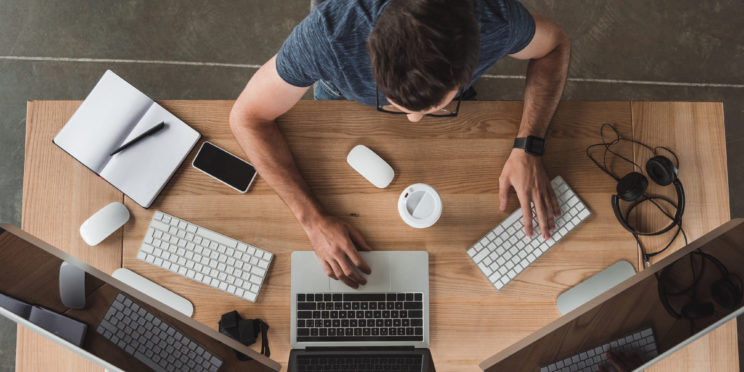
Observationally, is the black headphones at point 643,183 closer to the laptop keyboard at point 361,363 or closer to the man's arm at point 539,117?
the man's arm at point 539,117

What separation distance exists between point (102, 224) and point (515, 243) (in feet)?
3.15

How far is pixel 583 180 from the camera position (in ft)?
3.78

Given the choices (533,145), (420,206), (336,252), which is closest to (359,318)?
(336,252)

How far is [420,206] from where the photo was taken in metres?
1.08

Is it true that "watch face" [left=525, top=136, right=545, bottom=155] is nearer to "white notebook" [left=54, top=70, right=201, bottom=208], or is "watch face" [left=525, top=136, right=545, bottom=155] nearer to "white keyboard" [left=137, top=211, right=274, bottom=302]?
"white keyboard" [left=137, top=211, right=274, bottom=302]

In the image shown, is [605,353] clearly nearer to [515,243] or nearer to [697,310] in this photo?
[697,310]

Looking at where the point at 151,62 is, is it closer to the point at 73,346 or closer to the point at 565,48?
the point at 73,346

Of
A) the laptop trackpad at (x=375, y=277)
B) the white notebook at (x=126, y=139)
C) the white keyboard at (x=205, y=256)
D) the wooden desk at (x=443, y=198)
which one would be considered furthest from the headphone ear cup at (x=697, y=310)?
the white notebook at (x=126, y=139)

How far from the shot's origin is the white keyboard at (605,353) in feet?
2.75

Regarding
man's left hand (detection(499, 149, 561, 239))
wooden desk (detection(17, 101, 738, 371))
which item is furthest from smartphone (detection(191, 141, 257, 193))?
man's left hand (detection(499, 149, 561, 239))

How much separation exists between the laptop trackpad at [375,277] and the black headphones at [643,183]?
1.86ft

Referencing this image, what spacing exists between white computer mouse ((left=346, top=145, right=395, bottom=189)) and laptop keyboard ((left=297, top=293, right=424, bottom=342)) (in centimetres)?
27

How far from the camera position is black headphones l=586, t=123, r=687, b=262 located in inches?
43.3

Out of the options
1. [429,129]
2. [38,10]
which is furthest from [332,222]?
[38,10]
